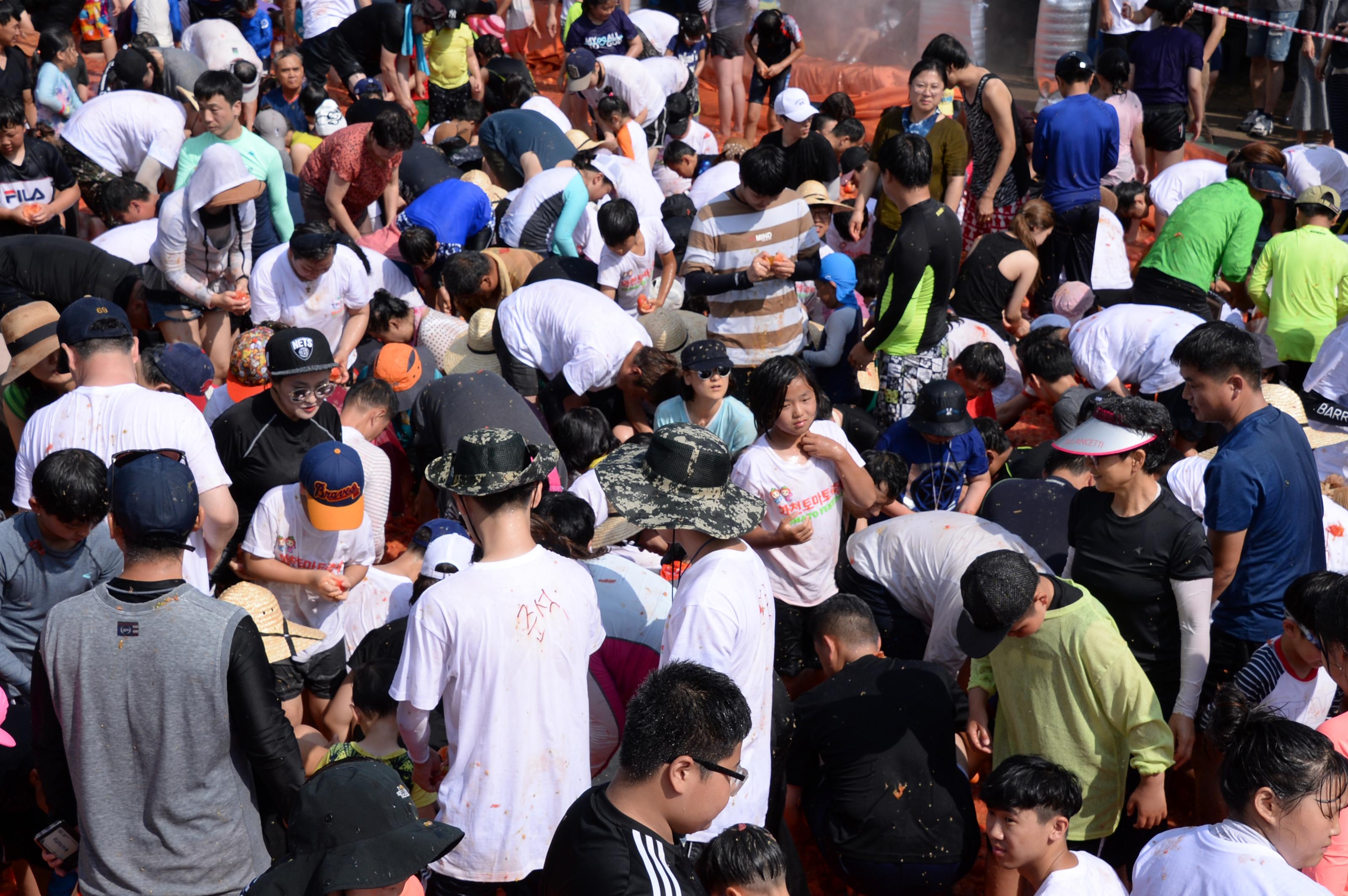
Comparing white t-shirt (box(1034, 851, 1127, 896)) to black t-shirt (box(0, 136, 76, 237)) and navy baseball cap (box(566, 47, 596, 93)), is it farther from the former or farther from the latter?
navy baseball cap (box(566, 47, 596, 93))

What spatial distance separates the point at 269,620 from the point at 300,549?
0.33 meters

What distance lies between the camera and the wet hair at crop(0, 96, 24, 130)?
19.6 feet

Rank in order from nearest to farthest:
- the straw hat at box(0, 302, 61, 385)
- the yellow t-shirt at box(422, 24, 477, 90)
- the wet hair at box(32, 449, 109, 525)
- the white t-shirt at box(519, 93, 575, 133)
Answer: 1. the wet hair at box(32, 449, 109, 525)
2. the straw hat at box(0, 302, 61, 385)
3. the white t-shirt at box(519, 93, 575, 133)
4. the yellow t-shirt at box(422, 24, 477, 90)

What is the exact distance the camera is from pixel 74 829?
8.79 ft

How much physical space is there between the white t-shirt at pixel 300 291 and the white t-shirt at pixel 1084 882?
3.97 metres

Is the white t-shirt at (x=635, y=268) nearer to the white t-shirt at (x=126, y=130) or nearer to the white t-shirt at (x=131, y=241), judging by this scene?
the white t-shirt at (x=131, y=241)

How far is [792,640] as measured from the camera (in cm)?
423

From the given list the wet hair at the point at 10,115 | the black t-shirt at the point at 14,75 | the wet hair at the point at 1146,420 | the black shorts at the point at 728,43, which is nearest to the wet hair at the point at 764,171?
the wet hair at the point at 1146,420

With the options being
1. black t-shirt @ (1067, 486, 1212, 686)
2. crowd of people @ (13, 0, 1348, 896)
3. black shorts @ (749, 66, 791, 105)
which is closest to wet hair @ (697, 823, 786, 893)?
crowd of people @ (13, 0, 1348, 896)

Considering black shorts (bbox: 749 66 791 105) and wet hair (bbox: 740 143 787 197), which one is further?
black shorts (bbox: 749 66 791 105)

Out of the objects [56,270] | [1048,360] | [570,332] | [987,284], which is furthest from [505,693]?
[987,284]

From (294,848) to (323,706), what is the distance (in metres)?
1.98

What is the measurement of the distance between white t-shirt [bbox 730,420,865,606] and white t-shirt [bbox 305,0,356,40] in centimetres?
768

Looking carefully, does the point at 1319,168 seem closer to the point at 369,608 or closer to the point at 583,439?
the point at 583,439
